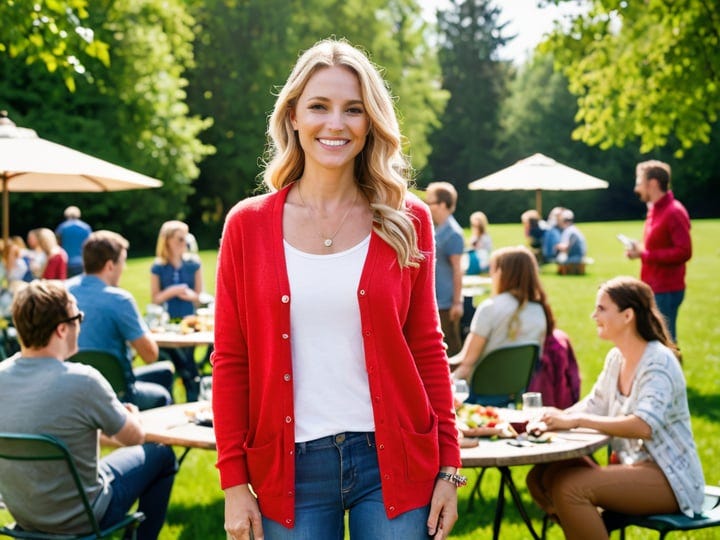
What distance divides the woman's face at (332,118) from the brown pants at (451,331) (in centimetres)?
657

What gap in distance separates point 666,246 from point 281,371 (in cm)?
796

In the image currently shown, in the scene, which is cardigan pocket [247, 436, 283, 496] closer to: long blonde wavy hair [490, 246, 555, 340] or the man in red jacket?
long blonde wavy hair [490, 246, 555, 340]

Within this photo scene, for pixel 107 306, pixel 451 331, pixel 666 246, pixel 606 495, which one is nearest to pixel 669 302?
pixel 666 246

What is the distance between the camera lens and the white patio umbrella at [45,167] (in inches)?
284

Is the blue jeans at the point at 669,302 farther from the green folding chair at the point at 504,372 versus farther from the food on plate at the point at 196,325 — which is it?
the food on plate at the point at 196,325

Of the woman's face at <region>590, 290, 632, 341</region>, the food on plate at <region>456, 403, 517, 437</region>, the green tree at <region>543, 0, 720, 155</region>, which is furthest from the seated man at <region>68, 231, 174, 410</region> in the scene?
the green tree at <region>543, 0, 720, 155</region>

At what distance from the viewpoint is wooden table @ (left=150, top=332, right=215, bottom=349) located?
777cm

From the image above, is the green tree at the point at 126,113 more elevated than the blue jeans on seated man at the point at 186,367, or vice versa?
the green tree at the point at 126,113

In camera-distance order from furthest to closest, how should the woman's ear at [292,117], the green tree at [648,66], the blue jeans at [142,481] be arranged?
the green tree at [648,66] → the blue jeans at [142,481] → the woman's ear at [292,117]

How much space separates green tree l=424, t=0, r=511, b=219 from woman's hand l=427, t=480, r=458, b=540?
57.9 metres

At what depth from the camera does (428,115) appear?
4884 centimetres

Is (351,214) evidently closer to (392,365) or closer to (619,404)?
(392,365)

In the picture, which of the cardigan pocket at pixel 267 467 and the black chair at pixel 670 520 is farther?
the black chair at pixel 670 520

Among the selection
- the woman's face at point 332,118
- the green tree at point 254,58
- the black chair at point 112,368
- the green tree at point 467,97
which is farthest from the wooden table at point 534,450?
the green tree at point 467,97
